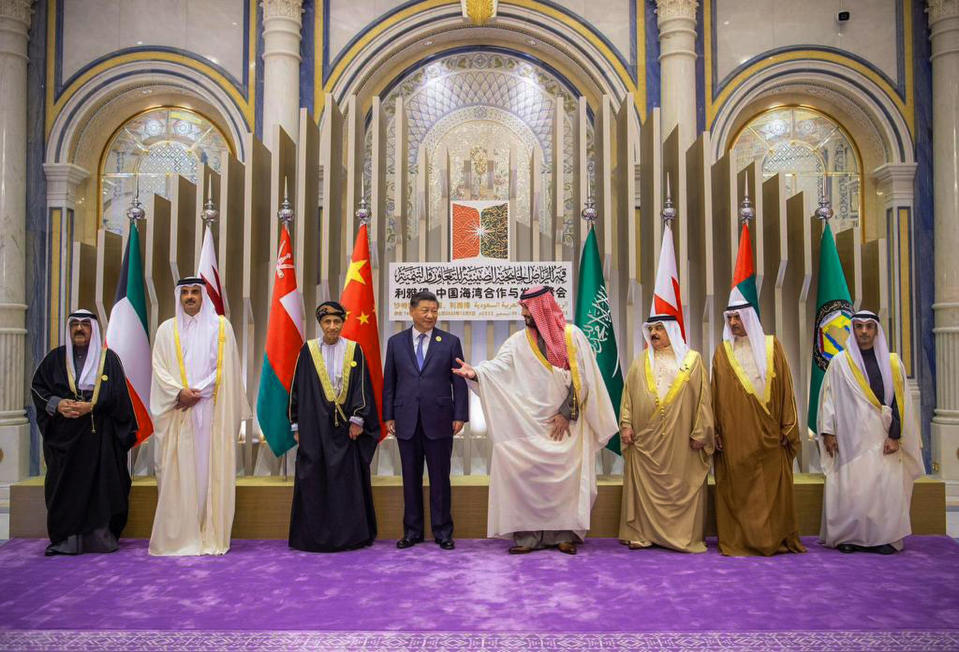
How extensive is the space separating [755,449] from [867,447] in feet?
2.17

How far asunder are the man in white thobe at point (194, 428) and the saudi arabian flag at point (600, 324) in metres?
2.15

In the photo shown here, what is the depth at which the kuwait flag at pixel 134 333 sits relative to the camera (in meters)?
4.45

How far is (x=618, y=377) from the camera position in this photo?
462 cm

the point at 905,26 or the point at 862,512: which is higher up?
the point at 905,26

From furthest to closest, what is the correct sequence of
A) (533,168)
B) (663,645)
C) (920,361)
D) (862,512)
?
(920,361) < (533,168) < (862,512) < (663,645)

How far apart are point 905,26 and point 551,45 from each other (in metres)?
3.36

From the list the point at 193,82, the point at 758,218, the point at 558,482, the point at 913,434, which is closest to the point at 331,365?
the point at 558,482

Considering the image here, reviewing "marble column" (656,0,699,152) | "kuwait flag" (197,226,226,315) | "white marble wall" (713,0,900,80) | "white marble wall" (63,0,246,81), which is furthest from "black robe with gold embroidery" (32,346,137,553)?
"white marble wall" (713,0,900,80)

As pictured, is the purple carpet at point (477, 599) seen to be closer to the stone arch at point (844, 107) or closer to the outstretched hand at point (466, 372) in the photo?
the outstretched hand at point (466, 372)

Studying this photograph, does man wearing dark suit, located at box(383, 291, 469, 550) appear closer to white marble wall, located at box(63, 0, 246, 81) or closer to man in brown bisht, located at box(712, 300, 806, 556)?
man in brown bisht, located at box(712, 300, 806, 556)

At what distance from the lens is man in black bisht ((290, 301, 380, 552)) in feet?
13.0

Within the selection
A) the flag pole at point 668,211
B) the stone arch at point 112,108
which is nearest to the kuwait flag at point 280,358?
the flag pole at point 668,211

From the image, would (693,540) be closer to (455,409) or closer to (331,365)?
(455,409)

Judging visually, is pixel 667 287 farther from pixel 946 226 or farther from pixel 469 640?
pixel 946 226
